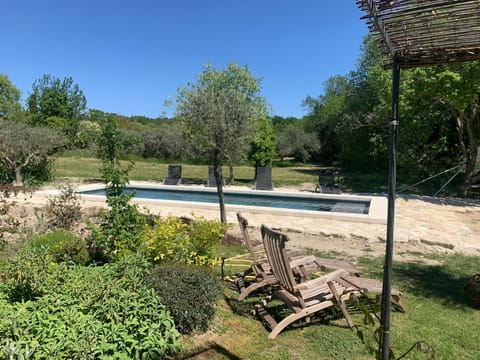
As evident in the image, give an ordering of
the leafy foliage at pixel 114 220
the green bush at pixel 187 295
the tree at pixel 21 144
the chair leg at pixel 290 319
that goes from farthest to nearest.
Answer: the tree at pixel 21 144 < the leafy foliage at pixel 114 220 < the chair leg at pixel 290 319 < the green bush at pixel 187 295

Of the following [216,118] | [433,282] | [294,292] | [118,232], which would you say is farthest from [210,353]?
[216,118]

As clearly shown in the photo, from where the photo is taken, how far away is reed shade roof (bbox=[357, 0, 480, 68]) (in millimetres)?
1675

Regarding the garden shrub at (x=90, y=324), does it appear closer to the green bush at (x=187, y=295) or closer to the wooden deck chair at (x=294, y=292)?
the green bush at (x=187, y=295)

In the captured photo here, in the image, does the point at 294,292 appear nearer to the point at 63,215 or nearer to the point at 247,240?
the point at 247,240

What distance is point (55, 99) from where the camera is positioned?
41188mm

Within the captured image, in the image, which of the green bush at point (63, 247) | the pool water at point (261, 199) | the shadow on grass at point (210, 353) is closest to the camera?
the shadow on grass at point (210, 353)

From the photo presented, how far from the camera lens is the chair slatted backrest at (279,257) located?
351 centimetres

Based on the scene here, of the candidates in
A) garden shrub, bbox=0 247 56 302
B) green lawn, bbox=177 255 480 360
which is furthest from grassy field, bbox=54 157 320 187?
garden shrub, bbox=0 247 56 302

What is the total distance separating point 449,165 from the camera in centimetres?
1673

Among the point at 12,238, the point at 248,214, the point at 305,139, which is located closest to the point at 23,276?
the point at 12,238

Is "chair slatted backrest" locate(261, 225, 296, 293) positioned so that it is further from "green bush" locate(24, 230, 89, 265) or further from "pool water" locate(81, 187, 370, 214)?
"pool water" locate(81, 187, 370, 214)

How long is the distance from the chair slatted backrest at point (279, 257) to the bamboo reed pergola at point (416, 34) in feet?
4.68

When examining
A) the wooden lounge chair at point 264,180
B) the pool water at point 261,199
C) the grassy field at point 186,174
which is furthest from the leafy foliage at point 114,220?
the grassy field at point 186,174

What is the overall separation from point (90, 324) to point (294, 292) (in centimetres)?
200
